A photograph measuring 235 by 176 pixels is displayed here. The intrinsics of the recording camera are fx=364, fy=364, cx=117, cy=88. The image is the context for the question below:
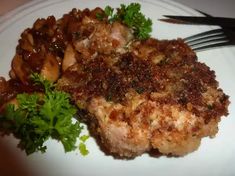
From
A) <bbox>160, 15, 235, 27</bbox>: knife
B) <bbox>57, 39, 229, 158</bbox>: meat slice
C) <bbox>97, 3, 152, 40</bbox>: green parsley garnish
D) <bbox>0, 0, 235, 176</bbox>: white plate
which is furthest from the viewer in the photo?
<bbox>160, 15, 235, 27</bbox>: knife

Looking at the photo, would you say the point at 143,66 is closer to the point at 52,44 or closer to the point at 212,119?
the point at 212,119

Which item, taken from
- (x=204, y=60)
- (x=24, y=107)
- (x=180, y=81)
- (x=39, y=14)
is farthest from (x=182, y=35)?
(x=24, y=107)

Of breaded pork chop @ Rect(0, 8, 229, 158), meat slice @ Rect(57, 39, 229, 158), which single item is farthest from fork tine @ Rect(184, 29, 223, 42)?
meat slice @ Rect(57, 39, 229, 158)

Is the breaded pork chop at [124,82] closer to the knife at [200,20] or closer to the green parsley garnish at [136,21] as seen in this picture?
the green parsley garnish at [136,21]

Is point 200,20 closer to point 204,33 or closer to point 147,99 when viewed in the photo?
point 204,33

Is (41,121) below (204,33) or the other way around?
below

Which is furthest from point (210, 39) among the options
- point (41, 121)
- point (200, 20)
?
point (41, 121)

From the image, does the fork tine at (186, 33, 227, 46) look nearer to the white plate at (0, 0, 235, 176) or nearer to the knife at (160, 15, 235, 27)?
the knife at (160, 15, 235, 27)
